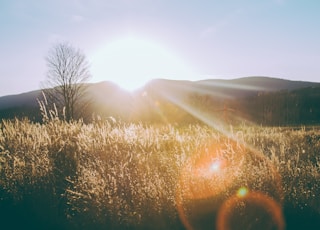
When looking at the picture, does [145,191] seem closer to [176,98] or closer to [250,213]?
[250,213]

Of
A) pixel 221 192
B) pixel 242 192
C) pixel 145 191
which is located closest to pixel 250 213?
pixel 242 192

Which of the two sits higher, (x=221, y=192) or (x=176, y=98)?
(x=176, y=98)

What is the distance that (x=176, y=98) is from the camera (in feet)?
199

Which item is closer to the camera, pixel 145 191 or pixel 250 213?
pixel 250 213

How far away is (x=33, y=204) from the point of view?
5.42 meters

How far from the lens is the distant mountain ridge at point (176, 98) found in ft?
133

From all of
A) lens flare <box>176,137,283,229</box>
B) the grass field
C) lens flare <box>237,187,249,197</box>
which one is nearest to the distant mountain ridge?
the grass field

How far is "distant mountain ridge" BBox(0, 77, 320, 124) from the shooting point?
133 ft

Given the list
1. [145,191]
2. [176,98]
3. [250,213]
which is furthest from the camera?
[176,98]

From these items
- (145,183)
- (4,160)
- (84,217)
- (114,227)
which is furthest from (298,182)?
(4,160)

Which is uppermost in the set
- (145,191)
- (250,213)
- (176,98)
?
(176,98)

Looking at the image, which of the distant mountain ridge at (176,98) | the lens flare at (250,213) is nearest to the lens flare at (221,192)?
the lens flare at (250,213)

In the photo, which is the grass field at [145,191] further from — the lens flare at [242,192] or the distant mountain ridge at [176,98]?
the distant mountain ridge at [176,98]

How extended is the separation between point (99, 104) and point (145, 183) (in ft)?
195
